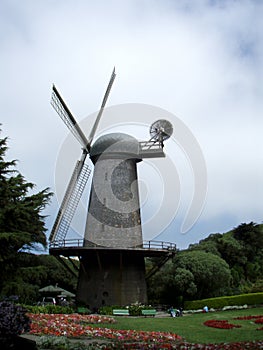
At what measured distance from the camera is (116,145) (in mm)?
27594

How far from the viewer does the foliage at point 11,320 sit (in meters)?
7.70

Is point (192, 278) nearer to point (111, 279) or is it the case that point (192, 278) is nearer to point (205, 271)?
point (205, 271)

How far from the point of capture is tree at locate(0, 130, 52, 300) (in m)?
20.3

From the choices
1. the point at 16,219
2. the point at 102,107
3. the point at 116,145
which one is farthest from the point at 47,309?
the point at 102,107

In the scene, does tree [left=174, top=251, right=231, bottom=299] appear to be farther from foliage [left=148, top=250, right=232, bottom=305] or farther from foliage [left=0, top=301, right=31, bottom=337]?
foliage [left=0, top=301, right=31, bottom=337]

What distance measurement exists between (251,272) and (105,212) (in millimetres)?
24688

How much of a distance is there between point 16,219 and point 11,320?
540 inches

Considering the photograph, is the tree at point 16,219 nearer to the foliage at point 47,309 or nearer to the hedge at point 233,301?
the foliage at point 47,309

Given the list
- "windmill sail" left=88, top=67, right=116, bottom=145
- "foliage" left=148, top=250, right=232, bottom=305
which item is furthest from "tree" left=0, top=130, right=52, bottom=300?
"foliage" left=148, top=250, right=232, bottom=305

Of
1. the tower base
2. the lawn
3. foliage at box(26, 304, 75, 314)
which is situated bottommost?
the lawn

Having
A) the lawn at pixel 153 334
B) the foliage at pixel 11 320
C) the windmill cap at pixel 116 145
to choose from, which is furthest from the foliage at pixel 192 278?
the foliage at pixel 11 320

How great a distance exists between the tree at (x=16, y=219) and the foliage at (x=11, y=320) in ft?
37.2

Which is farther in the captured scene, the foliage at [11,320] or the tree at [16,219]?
the tree at [16,219]

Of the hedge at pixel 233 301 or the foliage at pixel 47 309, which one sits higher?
the hedge at pixel 233 301
